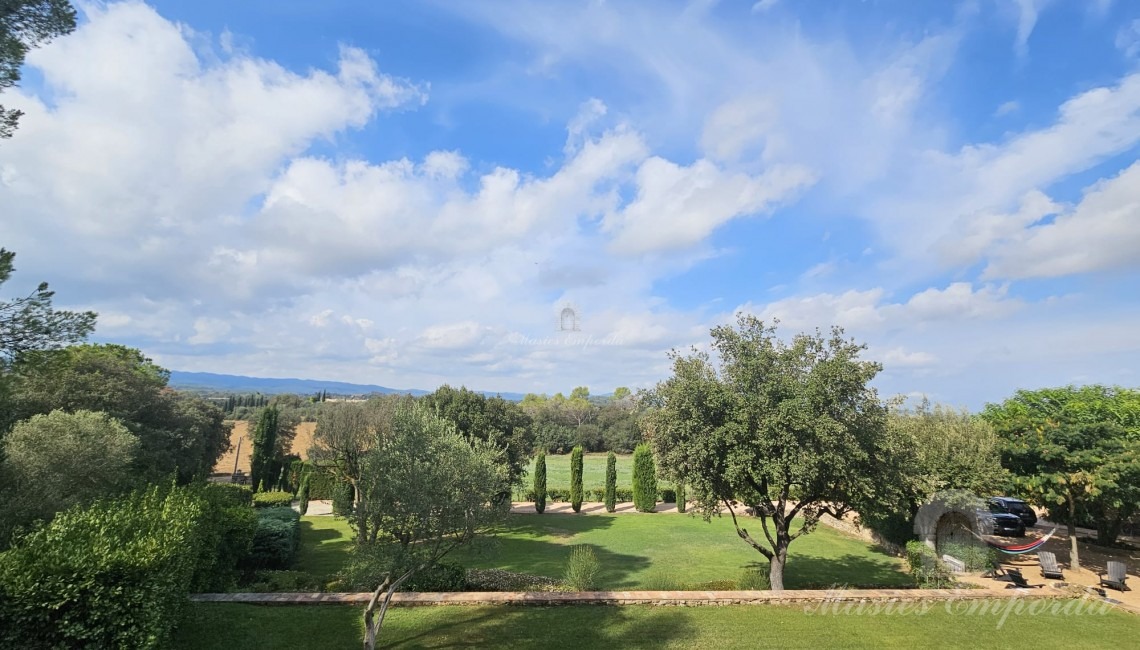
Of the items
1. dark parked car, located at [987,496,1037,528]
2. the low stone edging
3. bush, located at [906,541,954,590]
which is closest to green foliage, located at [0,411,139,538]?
the low stone edging

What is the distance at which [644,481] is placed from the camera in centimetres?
3447

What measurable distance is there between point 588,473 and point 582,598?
163 feet

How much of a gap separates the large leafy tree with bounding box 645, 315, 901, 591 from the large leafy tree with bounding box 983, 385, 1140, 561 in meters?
8.15

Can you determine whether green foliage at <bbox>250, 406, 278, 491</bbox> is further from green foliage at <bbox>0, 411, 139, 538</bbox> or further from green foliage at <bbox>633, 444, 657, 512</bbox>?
green foliage at <bbox>633, 444, 657, 512</bbox>

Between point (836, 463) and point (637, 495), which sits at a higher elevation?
point (836, 463)

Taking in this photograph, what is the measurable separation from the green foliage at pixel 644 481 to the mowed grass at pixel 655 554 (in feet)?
13.5

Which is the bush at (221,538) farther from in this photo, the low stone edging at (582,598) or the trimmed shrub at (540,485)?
the trimmed shrub at (540,485)

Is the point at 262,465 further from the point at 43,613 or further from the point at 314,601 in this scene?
the point at 43,613

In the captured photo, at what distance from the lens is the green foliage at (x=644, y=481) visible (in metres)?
34.2

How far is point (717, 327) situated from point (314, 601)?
504 inches

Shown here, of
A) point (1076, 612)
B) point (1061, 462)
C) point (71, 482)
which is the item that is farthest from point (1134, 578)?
point (71, 482)

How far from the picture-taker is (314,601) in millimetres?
12047

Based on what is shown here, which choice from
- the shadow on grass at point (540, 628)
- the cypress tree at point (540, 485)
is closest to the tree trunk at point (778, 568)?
the shadow on grass at point (540, 628)

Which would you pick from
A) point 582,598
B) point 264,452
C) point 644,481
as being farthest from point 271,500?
point 582,598
